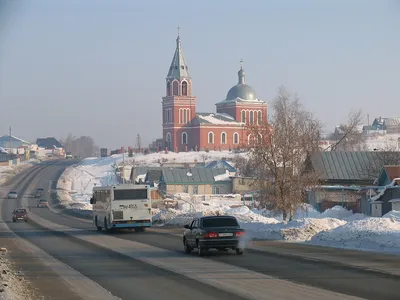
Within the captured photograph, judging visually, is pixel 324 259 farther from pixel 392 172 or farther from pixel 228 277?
pixel 392 172

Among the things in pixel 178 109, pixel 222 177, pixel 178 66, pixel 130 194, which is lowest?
pixel 130 194

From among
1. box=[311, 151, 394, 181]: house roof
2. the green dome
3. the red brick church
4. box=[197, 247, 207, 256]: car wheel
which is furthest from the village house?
box=[197, 247, 207, 256]: car wheel

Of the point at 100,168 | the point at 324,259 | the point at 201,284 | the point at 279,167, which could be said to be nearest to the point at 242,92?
the point at 100,168

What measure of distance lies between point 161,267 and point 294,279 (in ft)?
16.8

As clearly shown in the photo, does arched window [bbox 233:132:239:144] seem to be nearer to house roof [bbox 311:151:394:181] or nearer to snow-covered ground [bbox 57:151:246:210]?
snow-covered ground [bbox 57:151:246:210]

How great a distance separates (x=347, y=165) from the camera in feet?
200

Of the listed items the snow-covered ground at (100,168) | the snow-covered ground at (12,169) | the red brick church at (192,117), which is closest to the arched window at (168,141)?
the red brick church at (192,117)

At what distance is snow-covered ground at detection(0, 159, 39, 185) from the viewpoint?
435 ft

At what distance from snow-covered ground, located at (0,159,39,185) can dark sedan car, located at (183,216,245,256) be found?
105357mm

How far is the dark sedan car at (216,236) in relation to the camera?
24766 mm

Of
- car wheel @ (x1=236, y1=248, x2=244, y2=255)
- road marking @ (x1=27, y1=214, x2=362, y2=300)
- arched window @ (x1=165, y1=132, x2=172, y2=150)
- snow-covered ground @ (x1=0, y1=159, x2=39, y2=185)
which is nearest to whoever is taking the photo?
road marking @ (x1=27, y1=214, x2=362, y2=300)

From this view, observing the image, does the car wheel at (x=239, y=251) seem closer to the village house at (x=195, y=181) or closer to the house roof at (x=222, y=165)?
the village house at (x=195, y=181)

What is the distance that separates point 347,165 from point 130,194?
25.6 m

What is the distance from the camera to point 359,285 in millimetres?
16078
